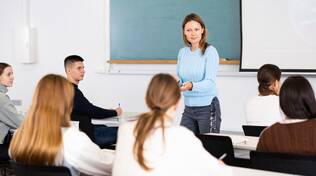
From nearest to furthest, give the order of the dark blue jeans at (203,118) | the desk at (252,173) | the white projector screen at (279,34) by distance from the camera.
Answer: the desk at (252,173)
the dark blue jeans at (203,118)
the white projector screen at (279,34)

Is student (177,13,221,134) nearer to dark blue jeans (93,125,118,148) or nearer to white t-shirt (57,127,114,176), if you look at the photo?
dark blue jeans (93,125,118,148)

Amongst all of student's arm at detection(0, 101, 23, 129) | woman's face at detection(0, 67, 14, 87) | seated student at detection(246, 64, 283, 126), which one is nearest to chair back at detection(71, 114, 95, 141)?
student's arm at detection(0, 101, 23, 129)

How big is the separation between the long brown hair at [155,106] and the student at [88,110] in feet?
8.93

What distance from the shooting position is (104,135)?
4.95m

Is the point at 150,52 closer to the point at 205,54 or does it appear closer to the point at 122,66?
the point at 122,66

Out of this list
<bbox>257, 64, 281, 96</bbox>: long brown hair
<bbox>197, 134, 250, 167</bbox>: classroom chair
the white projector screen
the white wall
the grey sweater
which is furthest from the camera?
the white wall

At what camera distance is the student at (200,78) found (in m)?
3.92

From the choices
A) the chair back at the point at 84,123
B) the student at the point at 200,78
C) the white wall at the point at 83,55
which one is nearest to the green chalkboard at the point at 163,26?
the white wall at the point at 83,55

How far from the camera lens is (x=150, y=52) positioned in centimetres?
653

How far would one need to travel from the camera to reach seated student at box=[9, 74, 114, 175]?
92.9 inches

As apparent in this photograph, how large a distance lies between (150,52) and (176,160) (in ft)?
14.8

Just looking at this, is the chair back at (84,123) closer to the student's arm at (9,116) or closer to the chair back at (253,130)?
the student's arm at (9,116)

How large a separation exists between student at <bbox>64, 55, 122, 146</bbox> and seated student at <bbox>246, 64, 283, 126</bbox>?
5.09 ft

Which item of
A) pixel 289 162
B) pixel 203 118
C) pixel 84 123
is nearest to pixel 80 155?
pixel 289 162
